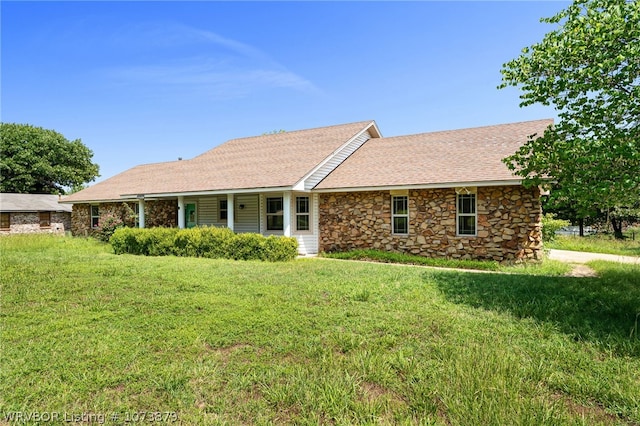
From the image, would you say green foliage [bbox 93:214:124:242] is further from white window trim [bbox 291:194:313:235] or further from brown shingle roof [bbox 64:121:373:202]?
white window trim [bbox 291:194:313:235]

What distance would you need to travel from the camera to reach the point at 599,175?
589 centimetres

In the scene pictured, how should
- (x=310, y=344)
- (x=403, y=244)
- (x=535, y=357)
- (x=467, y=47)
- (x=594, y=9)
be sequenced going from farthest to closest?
(x=403, y=244) → (x=467, y=47) → (x=594, y=9) → (x=310, y=344) → (x=535, y=357)

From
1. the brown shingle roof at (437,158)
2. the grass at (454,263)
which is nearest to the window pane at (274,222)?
the brown shingle roof at (437,158)

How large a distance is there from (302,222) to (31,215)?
31.2 meters

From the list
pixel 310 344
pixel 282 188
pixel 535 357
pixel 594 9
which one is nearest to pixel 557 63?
pixel 594 9

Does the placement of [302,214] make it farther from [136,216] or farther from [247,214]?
[136,216]

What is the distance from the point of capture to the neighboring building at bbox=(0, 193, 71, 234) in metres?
31.3

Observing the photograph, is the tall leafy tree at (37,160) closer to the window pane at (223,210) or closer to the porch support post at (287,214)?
the window pane at (223,210)

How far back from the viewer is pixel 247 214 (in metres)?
17.5

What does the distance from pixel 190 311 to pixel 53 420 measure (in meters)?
2.68

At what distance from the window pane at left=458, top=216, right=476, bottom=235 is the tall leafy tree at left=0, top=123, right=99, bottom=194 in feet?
161

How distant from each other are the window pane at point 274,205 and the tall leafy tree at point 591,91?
11141mm

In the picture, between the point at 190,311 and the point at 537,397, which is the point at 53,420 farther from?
the point at 537,397

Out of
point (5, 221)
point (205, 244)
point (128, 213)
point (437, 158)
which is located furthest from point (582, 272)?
point (5, 221)
